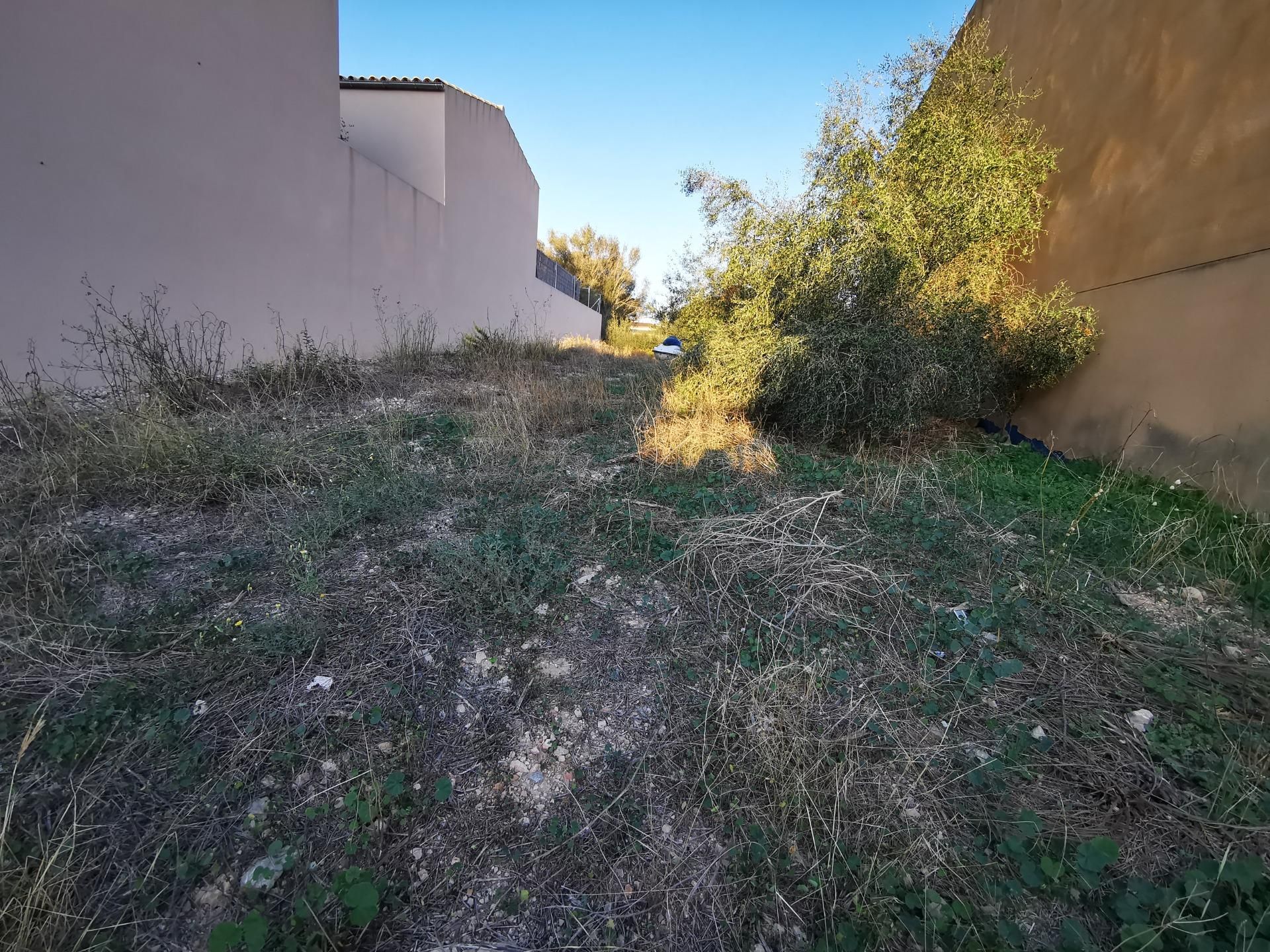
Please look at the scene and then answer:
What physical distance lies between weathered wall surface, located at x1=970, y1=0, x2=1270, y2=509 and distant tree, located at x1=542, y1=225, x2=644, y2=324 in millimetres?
17148

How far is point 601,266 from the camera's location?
22.0 metres

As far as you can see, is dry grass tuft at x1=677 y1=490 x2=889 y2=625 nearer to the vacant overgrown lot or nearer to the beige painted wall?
the vacant overgrown lot

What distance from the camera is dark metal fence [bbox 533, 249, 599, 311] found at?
48.4 ft

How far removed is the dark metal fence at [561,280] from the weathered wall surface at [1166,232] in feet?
38.4

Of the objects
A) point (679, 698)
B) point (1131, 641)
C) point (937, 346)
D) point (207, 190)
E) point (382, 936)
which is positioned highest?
point (207, 190)

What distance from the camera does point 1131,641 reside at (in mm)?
2064

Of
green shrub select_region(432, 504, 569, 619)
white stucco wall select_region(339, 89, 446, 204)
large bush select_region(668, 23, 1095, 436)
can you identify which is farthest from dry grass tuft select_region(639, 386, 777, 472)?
white stucco wall select_region(339, 89, 446, 204)

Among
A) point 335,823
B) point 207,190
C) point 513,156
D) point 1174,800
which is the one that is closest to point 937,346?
point 1174,800

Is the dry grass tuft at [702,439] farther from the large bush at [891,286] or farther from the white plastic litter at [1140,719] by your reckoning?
the white plastic litter at [1140,719]

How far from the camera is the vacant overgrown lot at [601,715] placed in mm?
1274

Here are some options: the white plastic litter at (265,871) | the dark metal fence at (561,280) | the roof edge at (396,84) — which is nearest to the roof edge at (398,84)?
the roof edge at (396,84)

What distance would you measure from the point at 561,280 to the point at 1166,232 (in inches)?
578

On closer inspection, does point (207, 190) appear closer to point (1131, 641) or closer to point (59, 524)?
point (59, 524)

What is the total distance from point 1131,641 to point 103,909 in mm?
3403
